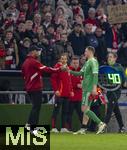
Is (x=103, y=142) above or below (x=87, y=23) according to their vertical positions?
below

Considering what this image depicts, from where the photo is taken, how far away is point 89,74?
2091cm

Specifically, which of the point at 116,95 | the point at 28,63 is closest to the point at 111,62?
the point at 116,95

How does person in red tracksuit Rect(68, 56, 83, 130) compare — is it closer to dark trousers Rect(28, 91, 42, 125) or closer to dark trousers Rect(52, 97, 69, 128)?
dark trousers Rect(52, 97, 69, 128)

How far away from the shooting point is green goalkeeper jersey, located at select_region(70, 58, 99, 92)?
2064 cm

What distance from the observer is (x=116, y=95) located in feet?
74.9

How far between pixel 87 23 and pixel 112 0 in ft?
9.49

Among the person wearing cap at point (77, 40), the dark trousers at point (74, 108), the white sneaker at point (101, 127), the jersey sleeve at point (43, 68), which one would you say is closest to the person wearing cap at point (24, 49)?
the person wearing cap at point (77, 40)

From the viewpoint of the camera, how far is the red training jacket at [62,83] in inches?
875

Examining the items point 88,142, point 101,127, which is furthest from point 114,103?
point 88,142

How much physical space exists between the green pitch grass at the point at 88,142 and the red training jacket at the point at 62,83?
2230 mm

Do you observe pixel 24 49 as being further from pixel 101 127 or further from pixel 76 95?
pixel 101 127

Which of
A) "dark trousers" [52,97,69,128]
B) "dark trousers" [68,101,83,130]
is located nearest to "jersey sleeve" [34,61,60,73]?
"dark trousers" [52,97,69,128]

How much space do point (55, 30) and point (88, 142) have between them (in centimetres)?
875

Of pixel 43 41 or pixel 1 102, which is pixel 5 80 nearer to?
pixel 1 102
